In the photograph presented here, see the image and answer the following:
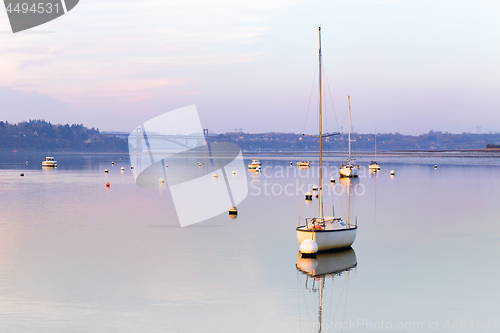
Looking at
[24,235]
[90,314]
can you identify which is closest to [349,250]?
[90,314]

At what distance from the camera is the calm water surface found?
18844mm

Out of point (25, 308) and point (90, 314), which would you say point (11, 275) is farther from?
point (90, 314)

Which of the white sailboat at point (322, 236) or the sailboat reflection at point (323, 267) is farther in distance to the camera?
the white sailboat at point (322, 236)

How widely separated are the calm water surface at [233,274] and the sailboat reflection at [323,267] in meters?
0.23

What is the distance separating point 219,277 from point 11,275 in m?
8.88

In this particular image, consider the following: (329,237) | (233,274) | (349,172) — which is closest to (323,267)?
(329,237)

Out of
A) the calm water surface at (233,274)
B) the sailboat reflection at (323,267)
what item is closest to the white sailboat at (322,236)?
the sailboat reflection at (323,267)

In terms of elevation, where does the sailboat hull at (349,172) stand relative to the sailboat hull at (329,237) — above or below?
below

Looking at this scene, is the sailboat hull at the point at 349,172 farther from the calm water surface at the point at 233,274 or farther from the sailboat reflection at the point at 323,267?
the sailboat reflection at the point at 323,267

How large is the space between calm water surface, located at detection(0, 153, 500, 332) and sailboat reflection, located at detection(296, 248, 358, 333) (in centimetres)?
23

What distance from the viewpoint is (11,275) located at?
2447 cm

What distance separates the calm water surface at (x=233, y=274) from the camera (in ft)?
61.8

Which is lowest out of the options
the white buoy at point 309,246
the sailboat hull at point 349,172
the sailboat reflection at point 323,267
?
the sailboat hull at point 349,172

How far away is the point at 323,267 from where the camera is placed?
26.1 metres
